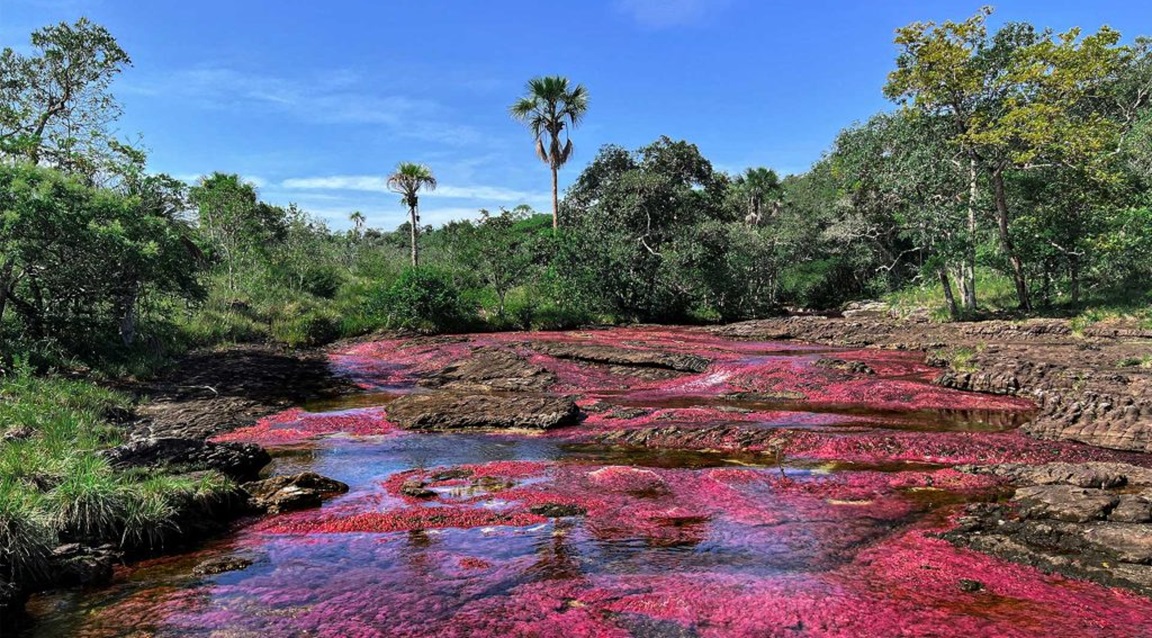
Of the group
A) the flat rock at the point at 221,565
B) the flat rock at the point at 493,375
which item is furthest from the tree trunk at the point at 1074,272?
the flat rock at the point at 221,565

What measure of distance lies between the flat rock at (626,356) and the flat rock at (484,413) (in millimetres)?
7539

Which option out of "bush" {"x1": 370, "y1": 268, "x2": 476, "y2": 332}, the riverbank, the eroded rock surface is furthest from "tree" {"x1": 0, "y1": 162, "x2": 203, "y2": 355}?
the eroded rock surface

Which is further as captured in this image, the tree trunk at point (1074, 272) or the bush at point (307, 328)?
the bush at point (307, 328)

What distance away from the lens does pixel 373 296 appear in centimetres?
3672

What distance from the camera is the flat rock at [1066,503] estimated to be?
7410mm

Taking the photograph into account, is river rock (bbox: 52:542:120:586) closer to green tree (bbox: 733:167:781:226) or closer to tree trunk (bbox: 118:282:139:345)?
tree trunk (bbox: 118:282:139:345)

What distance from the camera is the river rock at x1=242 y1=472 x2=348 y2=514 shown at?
28.6 ft

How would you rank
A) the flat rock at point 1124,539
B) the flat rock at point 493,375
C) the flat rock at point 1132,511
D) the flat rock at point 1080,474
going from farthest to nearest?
1. the flat rock at point 493,375
2. the flat rock at point 1080,474
3. the flat rock at point 1132,511
4. the flat rock at point 1124,539

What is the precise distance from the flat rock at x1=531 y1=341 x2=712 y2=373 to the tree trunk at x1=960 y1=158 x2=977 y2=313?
16.3 metres

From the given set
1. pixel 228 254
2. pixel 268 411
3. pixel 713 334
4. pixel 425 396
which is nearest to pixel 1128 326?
pixel 713 334

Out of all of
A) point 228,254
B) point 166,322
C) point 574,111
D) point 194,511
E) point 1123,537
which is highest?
point 574,111

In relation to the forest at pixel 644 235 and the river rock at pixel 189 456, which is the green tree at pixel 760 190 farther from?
the river rock at pixel 189 456

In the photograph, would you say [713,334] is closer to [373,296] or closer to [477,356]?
[477,356]

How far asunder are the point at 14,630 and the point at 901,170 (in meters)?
34.3
